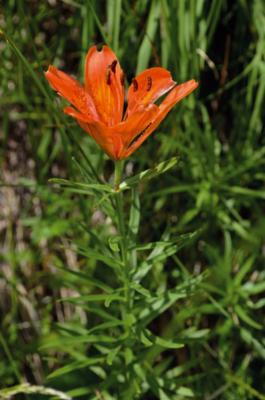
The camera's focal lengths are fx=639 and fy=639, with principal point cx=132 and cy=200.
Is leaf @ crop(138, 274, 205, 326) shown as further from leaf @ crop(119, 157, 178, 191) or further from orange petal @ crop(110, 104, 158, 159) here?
orange petal @ crop(110, 104, 158, 159)

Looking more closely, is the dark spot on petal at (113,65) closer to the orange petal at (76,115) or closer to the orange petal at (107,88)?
the orange petal at (107,88)

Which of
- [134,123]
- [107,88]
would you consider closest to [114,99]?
[107,88]

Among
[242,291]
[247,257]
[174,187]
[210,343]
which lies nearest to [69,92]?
[174,187]

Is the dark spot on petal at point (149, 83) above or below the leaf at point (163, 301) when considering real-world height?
above

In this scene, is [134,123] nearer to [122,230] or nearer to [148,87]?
[148,87]

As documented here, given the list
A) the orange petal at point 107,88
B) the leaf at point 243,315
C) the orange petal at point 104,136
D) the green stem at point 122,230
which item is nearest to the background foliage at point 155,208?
the leaf at point 243,315
